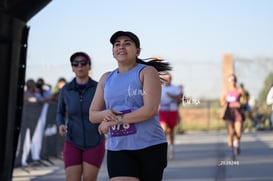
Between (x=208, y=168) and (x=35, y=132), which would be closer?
(x=208, y=168)

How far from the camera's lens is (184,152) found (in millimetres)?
16766

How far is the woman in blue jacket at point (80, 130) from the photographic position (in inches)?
291

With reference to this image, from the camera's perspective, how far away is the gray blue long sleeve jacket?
749 cm

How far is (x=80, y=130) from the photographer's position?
752 centimetres

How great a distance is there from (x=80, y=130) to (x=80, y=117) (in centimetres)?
13

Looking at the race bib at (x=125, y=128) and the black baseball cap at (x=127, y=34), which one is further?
the black baseball cap at (x=127, y=34)

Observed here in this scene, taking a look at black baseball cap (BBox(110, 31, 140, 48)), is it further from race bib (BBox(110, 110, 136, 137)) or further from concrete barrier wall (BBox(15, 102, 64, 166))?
concrete barrier wall (BBox(15, 102, 64, 166))

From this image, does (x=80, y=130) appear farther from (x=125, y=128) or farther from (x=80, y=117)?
(x=125, y=128)

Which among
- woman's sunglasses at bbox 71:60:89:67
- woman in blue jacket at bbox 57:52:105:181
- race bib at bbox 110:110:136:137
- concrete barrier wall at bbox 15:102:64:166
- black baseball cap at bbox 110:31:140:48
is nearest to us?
race bib at bbox 110:110:136:137

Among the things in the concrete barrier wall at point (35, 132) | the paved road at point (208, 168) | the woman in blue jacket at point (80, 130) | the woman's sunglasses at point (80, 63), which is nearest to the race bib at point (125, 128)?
the woman in blue jacket at point (80, 130)

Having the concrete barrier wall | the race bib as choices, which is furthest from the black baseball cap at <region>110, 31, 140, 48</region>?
the concrete barrier wall

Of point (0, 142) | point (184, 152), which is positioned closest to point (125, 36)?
point (0, 142)

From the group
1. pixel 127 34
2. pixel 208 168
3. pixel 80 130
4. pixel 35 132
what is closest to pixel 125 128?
pixel 127 34

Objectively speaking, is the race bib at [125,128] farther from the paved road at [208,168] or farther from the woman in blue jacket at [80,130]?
the paved road at [208,168]
